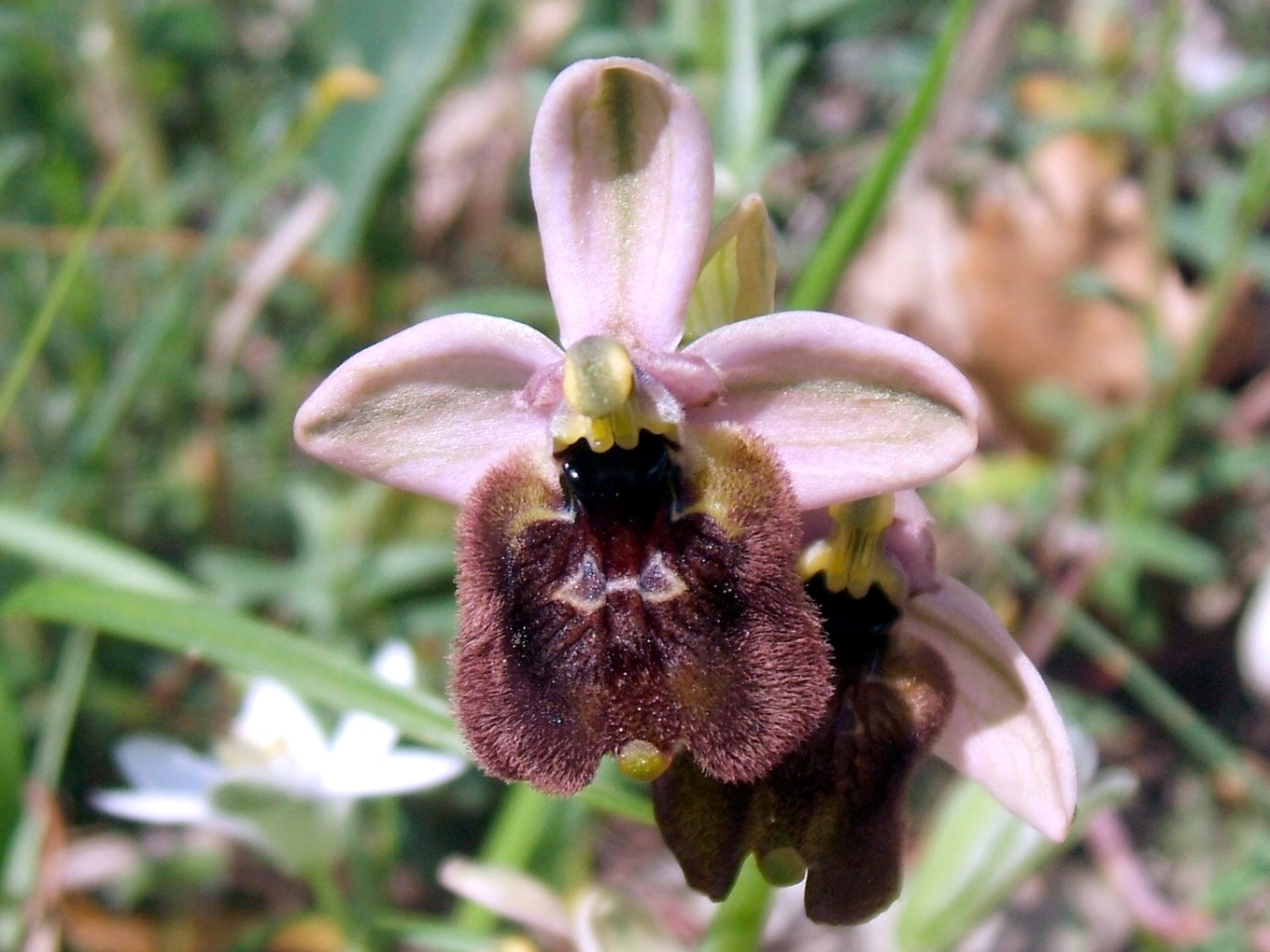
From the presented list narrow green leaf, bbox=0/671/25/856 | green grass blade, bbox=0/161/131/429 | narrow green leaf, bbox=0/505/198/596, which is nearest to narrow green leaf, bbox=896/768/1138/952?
narrow green leaf, bbox=0/505/198/596

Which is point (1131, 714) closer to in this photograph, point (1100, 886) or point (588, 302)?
point (1100, 886)

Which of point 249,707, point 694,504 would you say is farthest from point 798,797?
point 249,707

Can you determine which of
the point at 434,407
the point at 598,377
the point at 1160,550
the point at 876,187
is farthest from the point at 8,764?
the point at 1160,550

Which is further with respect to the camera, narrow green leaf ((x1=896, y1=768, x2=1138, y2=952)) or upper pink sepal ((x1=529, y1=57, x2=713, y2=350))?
narrow green leaf ((x1=896, y1=768, x2=1138, y2=952))

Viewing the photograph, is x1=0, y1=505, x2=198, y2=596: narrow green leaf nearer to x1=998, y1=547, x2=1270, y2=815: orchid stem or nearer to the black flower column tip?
the black flower column tip

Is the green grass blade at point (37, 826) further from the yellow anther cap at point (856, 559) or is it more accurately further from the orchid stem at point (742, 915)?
the yellow anther cap at point (856, 559)

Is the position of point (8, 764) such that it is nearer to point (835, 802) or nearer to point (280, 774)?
point (280, 774)

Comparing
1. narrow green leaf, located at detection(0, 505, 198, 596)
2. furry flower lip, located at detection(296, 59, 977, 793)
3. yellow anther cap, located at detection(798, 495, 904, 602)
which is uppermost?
furry flower lip, located at detection(296, 59, 977, 793)
